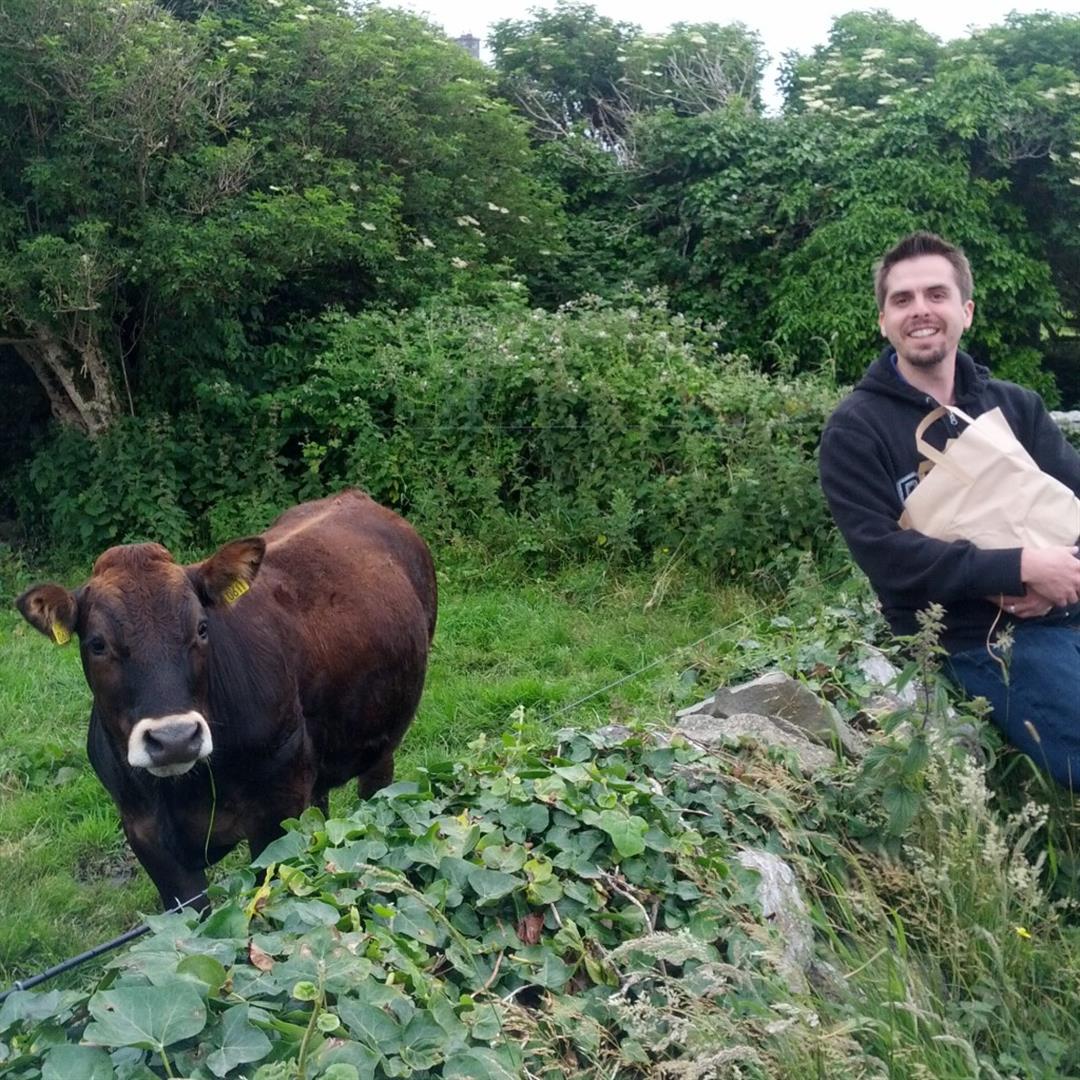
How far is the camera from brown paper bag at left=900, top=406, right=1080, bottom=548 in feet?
12.5

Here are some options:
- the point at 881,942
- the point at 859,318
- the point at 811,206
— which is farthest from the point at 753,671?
the point at 811,206

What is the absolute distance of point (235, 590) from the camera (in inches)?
181

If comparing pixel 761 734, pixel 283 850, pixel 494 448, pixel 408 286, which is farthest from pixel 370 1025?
pixel 408 286

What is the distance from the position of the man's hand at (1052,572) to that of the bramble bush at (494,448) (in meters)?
4.30

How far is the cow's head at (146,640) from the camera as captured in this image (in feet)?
12.8

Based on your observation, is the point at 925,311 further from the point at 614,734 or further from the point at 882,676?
the point at 614,734

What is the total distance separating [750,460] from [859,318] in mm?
6887

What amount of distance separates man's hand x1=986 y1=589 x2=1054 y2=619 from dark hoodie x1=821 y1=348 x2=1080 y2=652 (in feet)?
0.17

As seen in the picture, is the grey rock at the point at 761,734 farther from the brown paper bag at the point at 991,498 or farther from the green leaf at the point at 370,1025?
the green leaf at the point at 370,1025

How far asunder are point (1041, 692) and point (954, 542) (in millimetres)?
507

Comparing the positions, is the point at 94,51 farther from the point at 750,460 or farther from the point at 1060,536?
the point at 1060,536

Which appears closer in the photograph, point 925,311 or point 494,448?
point 925,311

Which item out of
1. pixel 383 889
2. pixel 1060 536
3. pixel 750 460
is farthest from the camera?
pixel 750 460

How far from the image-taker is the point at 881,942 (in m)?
2.95
